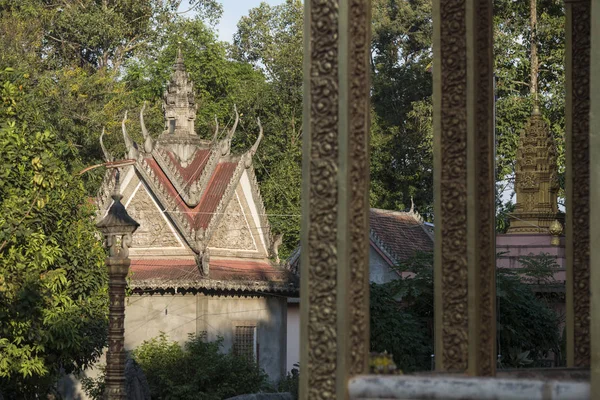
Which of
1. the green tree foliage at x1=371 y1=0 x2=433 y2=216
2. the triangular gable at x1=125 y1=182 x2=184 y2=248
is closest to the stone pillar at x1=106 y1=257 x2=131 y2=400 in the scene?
the triangular gable at x1=125 y1=182 x2=184 y2=248

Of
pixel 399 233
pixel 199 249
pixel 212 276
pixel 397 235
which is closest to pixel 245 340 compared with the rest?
pixel 212 276

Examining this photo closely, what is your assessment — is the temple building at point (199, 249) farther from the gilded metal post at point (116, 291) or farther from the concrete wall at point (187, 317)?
the gilded metal post at point (116, 291)

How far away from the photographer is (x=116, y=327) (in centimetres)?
1549

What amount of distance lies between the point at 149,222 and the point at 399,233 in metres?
8.37

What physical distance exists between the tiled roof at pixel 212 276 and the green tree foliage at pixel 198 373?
2.57 m

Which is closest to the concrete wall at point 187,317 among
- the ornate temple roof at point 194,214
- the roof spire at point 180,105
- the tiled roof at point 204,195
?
the ornate temple roof at point 194,214

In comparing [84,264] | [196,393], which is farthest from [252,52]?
[84,264]

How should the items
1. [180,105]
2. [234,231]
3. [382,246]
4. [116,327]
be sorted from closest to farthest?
[116,327] → [234,231] → [180,105] → [382,246]

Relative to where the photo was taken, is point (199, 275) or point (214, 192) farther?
point (214, 192)

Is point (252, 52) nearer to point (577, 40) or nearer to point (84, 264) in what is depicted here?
point (84, 264)

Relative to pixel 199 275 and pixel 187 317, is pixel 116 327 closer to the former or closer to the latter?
pixel 199 275

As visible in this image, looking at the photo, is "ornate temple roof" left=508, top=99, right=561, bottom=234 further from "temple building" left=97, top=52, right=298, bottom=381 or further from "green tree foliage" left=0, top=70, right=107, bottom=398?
"green tree foliage" left=0, top=70, right=107, bottom=398

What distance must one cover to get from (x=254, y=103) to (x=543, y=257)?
19533 mm

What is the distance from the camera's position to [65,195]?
710 inches
